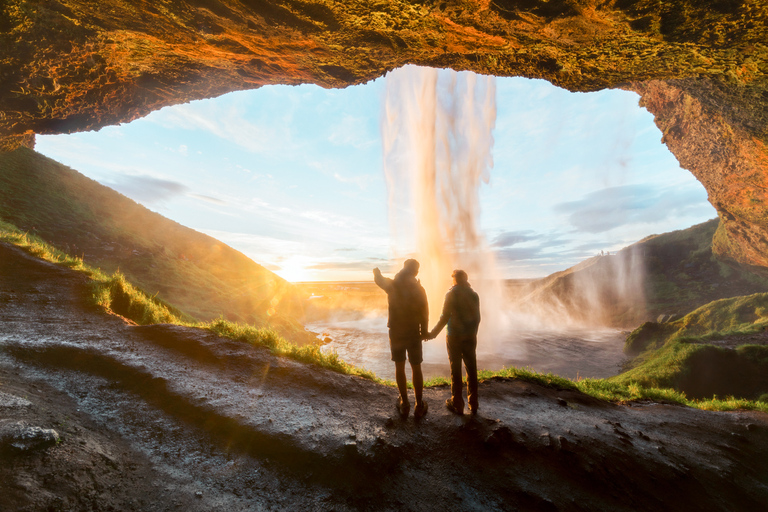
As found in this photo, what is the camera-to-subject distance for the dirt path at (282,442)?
2980 mm

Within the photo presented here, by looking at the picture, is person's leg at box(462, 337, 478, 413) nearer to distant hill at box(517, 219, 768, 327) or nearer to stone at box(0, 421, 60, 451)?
stone at box(0, 421, 60, 451)

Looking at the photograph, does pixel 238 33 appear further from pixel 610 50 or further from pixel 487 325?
pixel 487 325

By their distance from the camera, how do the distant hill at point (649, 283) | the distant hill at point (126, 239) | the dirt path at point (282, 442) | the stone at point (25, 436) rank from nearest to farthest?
the stone at point (25, 436) < the dirt path at point (282, 442) < the distant hill at point (126, 239) < the distant hill at point (649, 283)

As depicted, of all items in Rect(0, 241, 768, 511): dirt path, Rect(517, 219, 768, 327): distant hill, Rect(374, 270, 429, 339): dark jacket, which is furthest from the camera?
Rect(517, 219, 768, 327): distant hill

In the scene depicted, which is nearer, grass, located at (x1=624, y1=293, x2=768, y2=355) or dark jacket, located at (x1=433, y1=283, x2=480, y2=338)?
dark jacket, located at (x1=433, y1=283, x2=480, y2=338)

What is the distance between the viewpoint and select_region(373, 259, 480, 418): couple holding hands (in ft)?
16.3

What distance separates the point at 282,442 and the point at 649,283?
55156 mm

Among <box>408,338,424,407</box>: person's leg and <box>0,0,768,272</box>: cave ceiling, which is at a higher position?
<box>0,0,768,272</box>: cave ceiling

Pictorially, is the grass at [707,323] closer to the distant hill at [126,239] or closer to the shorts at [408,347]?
the shorts at [408,347]

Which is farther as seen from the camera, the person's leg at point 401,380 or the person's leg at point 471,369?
the person's leg at point 471,369

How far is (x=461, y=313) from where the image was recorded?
5.26 meters

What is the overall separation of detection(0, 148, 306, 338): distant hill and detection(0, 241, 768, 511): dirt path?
14579mm

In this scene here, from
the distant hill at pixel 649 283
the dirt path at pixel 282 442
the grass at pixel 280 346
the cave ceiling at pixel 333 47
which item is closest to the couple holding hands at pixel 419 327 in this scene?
the dirt path at pixel 282 442

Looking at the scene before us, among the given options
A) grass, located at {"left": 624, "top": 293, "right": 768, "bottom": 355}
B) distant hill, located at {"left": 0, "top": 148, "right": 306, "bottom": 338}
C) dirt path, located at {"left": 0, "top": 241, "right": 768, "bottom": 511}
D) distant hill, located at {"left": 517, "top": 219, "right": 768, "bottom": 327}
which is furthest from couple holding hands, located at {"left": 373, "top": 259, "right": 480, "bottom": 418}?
distant hill, located at {"left": 517, "top": 219, "right": 768, "bottom": 327}
